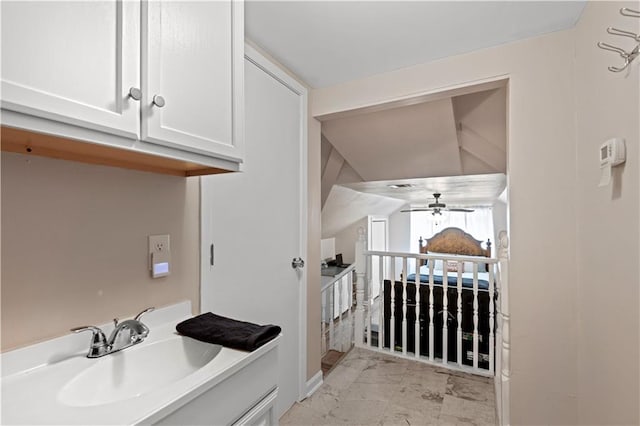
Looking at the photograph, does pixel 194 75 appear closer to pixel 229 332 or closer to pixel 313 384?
pixel 229 332

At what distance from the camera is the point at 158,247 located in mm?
1178

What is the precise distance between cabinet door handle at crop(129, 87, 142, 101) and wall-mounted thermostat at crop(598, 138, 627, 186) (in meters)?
1.49

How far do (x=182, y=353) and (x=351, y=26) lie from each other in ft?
5.25

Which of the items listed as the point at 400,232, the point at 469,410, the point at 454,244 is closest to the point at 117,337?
the point at 469,410

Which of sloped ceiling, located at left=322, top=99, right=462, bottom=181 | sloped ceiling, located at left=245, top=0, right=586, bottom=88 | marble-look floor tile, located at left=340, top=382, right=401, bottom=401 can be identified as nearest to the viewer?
sloped ceiling, located at left=245, top=0, right=586, bottom=88

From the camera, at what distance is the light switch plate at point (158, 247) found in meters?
1.15

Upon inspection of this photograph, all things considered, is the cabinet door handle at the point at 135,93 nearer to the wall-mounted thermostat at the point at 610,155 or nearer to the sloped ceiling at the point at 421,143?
the wall-mounted thermostat at the point at 610,155

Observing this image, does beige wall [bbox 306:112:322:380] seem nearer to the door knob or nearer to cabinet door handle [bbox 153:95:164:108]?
the door knob

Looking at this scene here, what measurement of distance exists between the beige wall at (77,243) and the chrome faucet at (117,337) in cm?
9

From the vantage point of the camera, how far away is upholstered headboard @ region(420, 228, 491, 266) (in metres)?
7.07

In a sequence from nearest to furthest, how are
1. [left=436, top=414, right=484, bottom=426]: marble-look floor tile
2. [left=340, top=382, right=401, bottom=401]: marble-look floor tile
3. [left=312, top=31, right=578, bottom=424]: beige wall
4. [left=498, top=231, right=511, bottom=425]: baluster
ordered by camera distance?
1. [left=312, top=31, right=578, bottom=424]: beige wall
2. [left=498, top=231, right=511, bottom=425]: baluster
3. [left=436, top=414, right=484, bottom=426]: marble-look floor tile
4. [left=340, top=382, right=401, bottom=401]: marble-look floor tile

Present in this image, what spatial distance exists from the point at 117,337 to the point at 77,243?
1.03 feet

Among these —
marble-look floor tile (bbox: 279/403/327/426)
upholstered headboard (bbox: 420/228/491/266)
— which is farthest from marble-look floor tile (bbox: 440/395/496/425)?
upholstered headboard (bbox: 420/228/491/266)

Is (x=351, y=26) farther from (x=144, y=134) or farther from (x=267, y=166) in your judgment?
(x=144, y=134)
